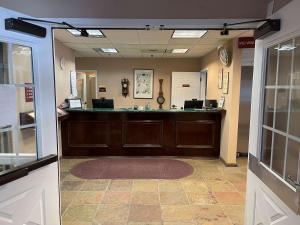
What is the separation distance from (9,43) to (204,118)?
13.2 feet

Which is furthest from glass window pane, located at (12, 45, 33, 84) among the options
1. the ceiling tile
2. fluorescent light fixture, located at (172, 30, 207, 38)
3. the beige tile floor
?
fluorescent light fixture, located at (172, 30, 207, 38)

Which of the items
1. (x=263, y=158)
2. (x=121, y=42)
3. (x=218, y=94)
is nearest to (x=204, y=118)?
(x=218, y=94)

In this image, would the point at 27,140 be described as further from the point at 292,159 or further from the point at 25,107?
the point at 292,159

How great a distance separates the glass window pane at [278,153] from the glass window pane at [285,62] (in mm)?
354

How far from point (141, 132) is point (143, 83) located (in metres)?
3.01

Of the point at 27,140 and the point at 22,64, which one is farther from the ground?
the point at 22,64

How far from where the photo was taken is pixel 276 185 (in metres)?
1.43

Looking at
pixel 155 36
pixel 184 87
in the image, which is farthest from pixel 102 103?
pixel 184 87

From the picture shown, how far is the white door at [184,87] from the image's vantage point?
7223 mm

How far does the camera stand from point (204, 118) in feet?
16.0

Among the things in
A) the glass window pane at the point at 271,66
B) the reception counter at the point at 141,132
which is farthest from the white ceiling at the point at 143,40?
the glass window pane at the point at 271,66

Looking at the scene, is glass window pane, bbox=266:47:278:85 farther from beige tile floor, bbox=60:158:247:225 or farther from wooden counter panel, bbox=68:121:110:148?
wooden counter panel, bbox=68:121:110:148

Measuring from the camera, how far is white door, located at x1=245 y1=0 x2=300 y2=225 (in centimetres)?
129

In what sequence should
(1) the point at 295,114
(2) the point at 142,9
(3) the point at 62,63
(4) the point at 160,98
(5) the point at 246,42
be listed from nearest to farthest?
(1) the point at 295,114 < (2) the point at 142,9 < (5) the point at 246,42 < (3) the point at 62,63 < (4) the point at 160,98
